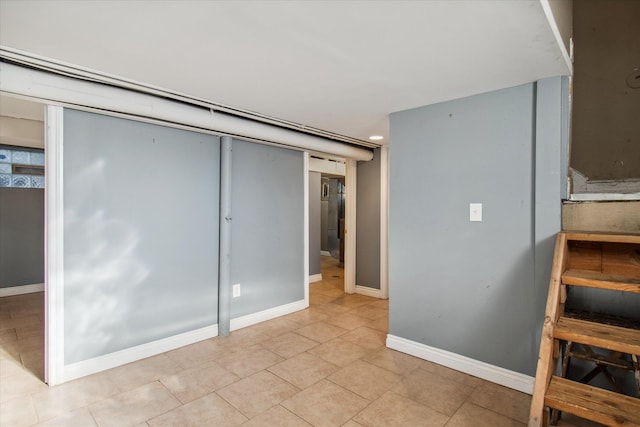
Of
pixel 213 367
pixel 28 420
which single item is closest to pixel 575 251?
pixel 213 367

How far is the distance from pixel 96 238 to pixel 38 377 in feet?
3.46

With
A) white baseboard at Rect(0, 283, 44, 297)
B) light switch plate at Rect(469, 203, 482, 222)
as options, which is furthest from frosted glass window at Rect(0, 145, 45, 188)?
light switch plate at Rect(469, 203, 482, 222)

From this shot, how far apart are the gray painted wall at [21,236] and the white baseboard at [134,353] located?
10.8 feet

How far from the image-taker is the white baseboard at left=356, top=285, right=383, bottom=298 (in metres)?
4.51

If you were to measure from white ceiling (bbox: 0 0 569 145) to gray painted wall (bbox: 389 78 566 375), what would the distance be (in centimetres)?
25

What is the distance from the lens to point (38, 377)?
94.0 inches

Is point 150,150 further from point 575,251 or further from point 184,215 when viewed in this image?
point 575,251

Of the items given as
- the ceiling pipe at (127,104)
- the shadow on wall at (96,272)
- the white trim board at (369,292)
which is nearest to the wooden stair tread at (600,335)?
the ceiling pipe at (127,104)

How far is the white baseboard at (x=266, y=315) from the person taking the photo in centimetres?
338

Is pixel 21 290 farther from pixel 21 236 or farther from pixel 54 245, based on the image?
pixel 54 245

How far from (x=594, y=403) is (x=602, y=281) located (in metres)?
0.55

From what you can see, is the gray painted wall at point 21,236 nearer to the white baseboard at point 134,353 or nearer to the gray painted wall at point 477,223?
the white baseboard at point 134,353

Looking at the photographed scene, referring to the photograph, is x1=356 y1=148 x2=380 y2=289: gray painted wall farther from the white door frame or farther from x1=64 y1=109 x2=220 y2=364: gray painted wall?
the white door frame

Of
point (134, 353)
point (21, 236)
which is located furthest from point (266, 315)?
point (21, 236)
